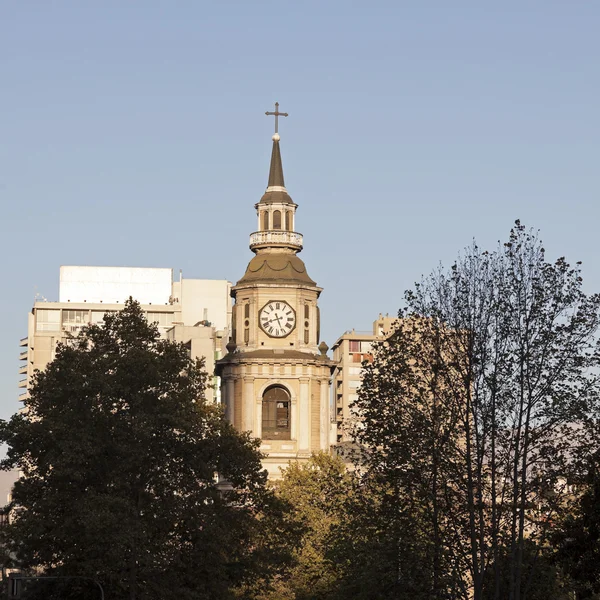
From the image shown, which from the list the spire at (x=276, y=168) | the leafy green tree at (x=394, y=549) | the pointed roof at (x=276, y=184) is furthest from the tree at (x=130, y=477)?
the spire at (x=276, y=168)

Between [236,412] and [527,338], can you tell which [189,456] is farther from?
[236,412]

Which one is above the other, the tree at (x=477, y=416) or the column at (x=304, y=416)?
the column at (x=304, y=416)

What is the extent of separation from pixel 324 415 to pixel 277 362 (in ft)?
16.4

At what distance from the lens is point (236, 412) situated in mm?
118062

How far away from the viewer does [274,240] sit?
407ft

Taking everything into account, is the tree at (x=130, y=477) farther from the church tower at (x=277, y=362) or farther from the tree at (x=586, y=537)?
the church tower at (x=277, y=362)

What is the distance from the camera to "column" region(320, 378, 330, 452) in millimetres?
119938

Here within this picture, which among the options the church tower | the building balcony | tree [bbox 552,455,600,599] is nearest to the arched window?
the church tower

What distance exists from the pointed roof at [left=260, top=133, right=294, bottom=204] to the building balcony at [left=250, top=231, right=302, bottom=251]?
7.14ft

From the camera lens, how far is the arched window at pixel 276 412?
392ft

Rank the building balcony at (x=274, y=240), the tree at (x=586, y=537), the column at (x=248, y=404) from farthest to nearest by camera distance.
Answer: the building balcony at (x=274, y=240) → the column at (x=248, y=404) → the tree at (x=586, y=537)

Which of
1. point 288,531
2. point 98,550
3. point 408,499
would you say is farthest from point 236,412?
point 408,499

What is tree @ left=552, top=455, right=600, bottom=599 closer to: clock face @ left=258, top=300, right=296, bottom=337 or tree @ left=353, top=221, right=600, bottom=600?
tree @ left=353, top=221, right=600, bottom=600

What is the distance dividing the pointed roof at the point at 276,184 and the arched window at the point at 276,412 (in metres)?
13.5
